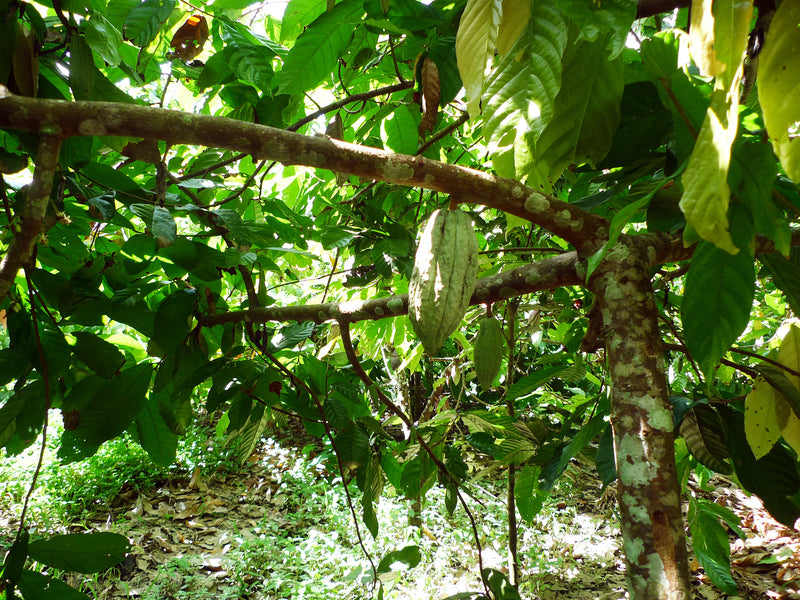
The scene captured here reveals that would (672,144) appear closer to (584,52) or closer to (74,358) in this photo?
(584,52)

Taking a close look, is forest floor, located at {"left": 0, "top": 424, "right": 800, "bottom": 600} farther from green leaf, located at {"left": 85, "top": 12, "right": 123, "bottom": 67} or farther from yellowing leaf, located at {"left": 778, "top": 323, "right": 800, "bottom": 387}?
green leaf, located at {"left": 85, "top": 12, "right": 123, "bottom": 67}

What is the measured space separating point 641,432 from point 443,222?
424 mm

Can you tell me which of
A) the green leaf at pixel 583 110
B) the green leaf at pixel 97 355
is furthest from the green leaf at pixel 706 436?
the green leaf at pixel 97 355

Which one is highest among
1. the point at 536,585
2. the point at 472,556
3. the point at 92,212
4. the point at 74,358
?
the point at 92,212

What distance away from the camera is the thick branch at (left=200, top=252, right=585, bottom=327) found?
0.96m

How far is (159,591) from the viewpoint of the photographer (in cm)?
252

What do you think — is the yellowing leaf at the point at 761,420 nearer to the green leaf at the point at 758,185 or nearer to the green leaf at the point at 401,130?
the green leaf at the point at 758,185

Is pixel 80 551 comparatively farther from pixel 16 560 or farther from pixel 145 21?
pixel 145 21

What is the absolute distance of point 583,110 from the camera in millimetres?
775

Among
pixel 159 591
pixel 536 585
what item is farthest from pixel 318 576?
pixel 536 585

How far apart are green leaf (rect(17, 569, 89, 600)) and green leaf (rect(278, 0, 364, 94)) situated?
98 cm

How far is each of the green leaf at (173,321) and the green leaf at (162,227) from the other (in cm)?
25

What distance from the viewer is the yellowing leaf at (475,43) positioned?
1.89 ft

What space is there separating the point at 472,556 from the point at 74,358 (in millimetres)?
2261
